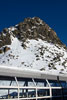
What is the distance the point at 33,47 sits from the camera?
275ft

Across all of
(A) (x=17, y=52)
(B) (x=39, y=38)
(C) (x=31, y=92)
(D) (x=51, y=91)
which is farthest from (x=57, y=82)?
(B) (x=39, y=38)

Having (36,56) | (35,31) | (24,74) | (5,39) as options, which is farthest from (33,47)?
(24,74)

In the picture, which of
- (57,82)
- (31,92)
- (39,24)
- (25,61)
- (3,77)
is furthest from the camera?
(39,24)

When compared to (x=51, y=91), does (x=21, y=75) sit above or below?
above

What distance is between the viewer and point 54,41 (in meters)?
93.4

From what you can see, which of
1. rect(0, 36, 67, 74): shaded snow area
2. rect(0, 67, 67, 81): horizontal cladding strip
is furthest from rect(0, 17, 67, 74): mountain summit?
rect(0, 67, 67, 81): horizontal cladding strip

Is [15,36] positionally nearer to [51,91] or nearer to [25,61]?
[25,61]

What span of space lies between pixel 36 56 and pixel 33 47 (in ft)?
30.4

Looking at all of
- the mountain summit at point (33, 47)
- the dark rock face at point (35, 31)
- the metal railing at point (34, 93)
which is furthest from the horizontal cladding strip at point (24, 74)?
the dark rock face at point (35, 31)

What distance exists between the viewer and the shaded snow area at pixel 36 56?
67.0 metres

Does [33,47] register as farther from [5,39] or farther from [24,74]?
[24,74]

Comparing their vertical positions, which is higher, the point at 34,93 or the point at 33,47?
the point at 33,47

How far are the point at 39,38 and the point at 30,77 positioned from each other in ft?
236

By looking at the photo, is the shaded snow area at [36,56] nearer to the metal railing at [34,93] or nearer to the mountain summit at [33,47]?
the mountain summit at [33,47]
